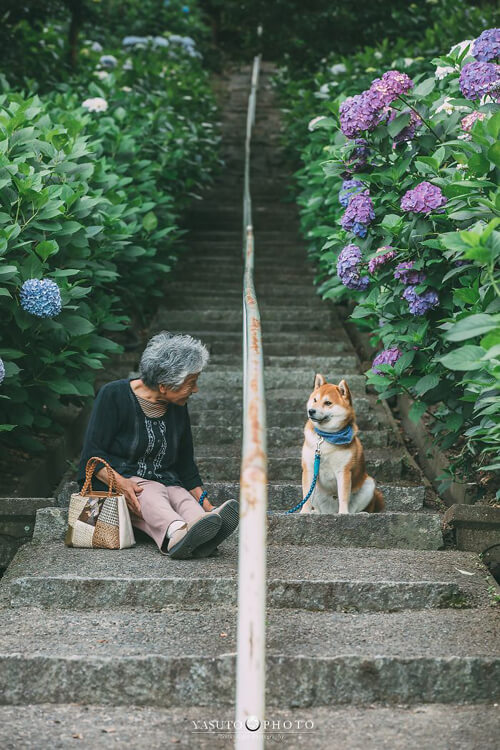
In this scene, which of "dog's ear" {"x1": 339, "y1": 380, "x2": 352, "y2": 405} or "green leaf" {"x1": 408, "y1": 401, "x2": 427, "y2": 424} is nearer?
"green leaf" {"x1": 408, "y1": 401, "x2": 427, "y2": 424}

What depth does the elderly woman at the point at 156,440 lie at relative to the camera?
4062 mm

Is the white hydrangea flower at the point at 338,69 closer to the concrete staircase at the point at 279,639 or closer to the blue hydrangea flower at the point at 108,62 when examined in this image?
the blue hydrangea flower at the point at 108,62

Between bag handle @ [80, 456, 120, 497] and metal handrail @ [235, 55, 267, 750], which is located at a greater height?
metal handrail @ [235, 55, 267, 750]

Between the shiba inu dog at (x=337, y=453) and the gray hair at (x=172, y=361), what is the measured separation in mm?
664

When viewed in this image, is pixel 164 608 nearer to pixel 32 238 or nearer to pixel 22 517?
pixel 22 517

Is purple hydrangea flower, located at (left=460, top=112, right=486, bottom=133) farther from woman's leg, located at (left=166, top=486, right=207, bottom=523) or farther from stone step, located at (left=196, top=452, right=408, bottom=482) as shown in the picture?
stone step, located at (left=196, top=452, right=408, bottom=482)

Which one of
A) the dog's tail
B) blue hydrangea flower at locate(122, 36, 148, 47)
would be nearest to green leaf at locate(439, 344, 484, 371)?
the dog's tail

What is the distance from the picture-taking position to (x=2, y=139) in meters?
5.07

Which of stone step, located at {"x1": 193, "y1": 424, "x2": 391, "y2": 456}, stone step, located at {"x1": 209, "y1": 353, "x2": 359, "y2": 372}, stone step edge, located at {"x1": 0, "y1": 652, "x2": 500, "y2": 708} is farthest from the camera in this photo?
stone step, located at {"x1": 209, "y1": 353, "x2": 359, "y2": 372}

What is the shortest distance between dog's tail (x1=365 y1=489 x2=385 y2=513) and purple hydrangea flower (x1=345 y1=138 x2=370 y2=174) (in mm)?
1524

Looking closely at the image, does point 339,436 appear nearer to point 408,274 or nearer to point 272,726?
point 408,274

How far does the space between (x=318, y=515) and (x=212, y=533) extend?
2.02 ft

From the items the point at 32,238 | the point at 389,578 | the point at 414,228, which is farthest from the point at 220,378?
the point at 389,578

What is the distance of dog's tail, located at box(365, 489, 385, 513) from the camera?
467 cm
